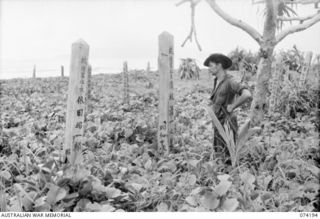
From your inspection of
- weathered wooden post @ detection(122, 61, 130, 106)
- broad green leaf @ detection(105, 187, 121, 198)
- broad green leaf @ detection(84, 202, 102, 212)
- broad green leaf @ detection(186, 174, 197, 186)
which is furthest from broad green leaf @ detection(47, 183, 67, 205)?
weathered wooden post @ detection(122, 61, 130, 106)

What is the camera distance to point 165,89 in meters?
4.57

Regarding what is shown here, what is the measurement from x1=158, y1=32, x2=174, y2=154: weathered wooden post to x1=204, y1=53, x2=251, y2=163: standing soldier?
0.56m

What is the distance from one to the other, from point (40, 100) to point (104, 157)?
637 cm

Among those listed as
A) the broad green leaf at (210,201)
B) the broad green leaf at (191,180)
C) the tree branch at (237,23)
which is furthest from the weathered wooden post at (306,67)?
the broad green leaf at (210,201)

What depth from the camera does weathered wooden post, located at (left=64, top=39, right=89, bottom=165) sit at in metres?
3.72

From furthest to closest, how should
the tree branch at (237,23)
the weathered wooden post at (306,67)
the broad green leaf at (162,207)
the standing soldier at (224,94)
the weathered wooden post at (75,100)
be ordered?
the weathered wooden post at (306,67)
the tree branch at (237,23)
the standing soldier at (224,94)
the weathered wooden post at (75,100)
the broad green leaf at (162,207)

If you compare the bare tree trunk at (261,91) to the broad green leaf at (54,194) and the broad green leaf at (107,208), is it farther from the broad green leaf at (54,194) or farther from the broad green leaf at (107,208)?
the broad green leaf at (54,194)

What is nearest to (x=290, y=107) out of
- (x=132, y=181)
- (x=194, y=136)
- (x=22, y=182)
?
(x=194, y=136)

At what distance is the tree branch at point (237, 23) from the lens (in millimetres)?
5914

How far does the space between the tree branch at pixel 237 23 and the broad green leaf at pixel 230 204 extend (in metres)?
3.56

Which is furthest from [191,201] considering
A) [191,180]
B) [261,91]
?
[261,91]

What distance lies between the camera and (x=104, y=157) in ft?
13.3

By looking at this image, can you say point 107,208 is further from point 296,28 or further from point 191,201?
point 296,28

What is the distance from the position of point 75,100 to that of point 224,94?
145 centimetres
